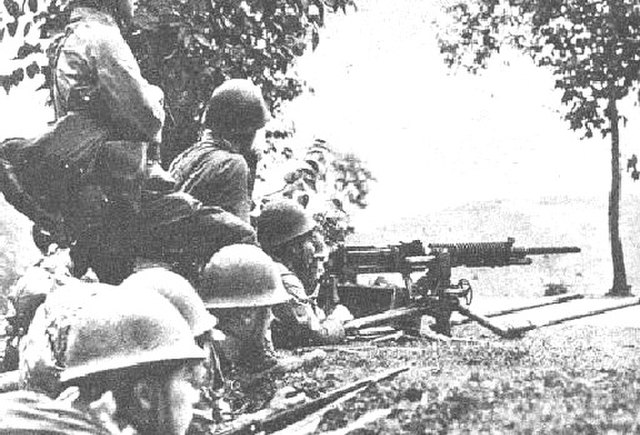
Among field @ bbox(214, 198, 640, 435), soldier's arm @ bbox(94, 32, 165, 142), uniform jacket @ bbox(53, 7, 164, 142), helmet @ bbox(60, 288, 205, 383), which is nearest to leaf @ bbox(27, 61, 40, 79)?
uniform jacket @ bbox(53, 7, 164, 142)

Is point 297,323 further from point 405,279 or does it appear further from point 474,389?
point 474,389

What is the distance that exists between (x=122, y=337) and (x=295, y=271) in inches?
205

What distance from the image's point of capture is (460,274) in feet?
92.3

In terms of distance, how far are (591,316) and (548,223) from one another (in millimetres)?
15498

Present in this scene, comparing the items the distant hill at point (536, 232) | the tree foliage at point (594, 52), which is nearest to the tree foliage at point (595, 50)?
the tree foliage at point (594, 52)

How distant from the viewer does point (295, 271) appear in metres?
8.60

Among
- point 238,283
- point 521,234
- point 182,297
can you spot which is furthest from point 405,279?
point 521,234

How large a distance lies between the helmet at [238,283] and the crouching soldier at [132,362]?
2273mm

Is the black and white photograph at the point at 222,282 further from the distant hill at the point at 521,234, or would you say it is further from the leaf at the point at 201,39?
the distant hill at the point at 521,234

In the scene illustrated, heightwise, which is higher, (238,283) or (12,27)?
(12,27)

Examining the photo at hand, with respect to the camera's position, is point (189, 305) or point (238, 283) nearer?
point (189, 305)

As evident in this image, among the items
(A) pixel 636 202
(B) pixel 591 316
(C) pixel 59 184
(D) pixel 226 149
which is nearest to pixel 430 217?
(A) pixel 636 202

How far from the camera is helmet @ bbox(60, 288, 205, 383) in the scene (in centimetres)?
337

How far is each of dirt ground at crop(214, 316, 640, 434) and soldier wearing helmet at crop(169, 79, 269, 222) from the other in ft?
4.72
